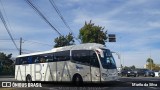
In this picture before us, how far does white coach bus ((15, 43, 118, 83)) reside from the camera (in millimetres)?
23078

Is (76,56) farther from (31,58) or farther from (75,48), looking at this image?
(31,58)

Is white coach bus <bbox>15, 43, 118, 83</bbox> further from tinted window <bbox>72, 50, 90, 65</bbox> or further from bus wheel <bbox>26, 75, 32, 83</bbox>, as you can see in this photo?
bus wheel <bbox>26, 75, 32, 83</bbox>

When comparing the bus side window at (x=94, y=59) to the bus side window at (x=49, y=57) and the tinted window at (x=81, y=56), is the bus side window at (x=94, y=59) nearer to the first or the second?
the tinted window at (x=81, y=56)

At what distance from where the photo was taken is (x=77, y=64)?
2412 centimetres

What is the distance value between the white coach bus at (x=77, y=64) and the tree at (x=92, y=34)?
19004 mm

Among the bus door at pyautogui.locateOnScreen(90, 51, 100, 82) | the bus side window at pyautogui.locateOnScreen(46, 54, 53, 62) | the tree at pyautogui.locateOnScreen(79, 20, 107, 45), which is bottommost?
the bus door at pyautogui.locateOnScreen(90, 51, 100, 82)

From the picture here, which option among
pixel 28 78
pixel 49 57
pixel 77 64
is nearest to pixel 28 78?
pixel 28 78

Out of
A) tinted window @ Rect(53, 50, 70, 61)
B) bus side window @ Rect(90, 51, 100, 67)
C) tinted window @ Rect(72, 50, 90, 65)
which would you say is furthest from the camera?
tinted window @ Rect(53, 50, 70, 61)

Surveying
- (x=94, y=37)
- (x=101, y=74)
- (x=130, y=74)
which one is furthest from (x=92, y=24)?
(x=101, y=74)

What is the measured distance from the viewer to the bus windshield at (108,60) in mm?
23094

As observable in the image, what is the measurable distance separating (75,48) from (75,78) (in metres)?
2.38

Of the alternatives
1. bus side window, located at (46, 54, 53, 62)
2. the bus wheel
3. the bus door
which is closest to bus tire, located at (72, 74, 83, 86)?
the bus door

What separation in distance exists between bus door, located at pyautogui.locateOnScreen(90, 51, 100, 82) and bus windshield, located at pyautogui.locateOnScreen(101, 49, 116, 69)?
49cm

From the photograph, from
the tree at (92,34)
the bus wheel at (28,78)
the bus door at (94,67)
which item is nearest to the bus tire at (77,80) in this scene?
the bus door at (94,67)
